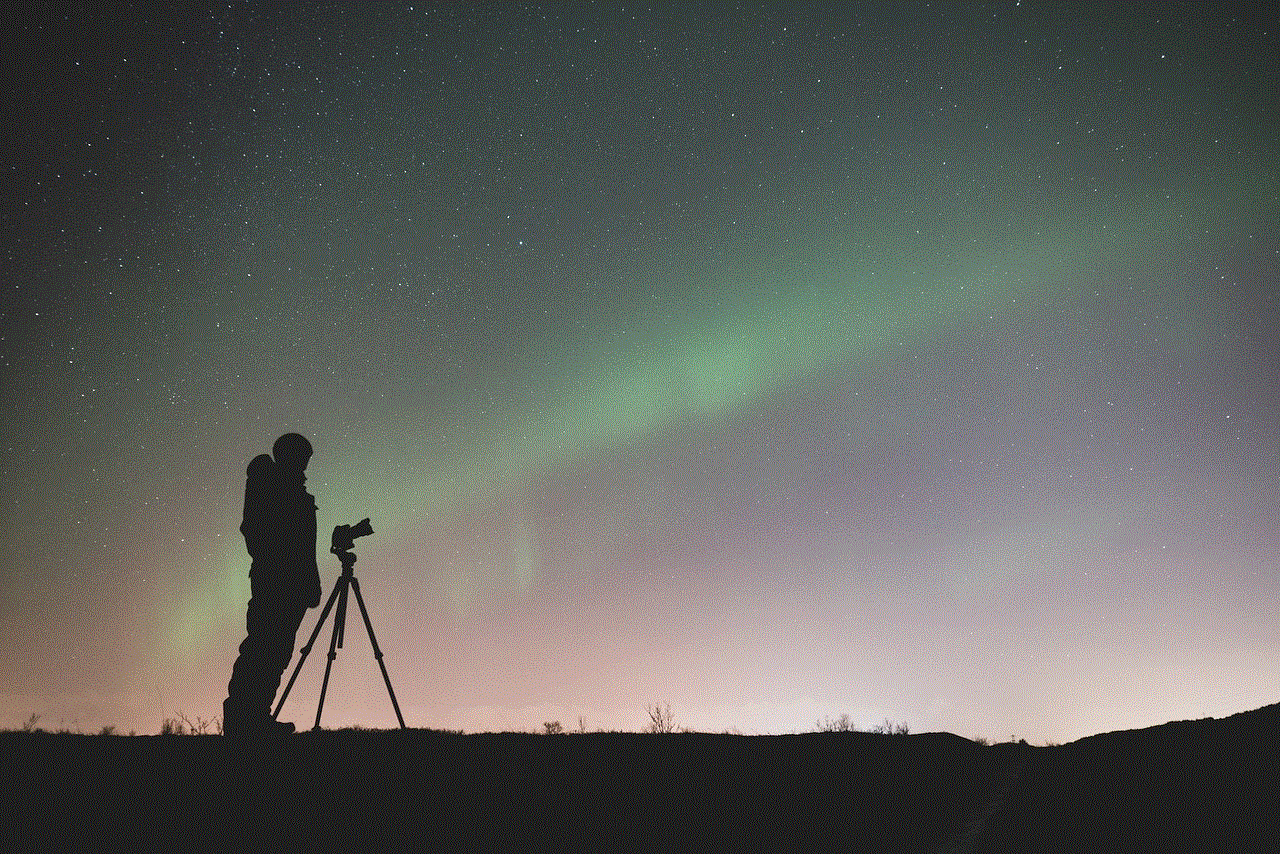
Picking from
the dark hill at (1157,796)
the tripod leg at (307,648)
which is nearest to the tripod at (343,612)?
the tripod leg at (307,648)

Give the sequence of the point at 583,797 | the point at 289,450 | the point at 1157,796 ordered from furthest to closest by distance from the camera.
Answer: the point at 1157,796, the point at 289,450, the point at 583,797

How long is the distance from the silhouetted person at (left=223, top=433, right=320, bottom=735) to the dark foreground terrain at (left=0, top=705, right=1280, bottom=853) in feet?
1.00

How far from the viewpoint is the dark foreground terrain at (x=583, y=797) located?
3893 millimetres

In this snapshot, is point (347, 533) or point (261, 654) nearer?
point (261, 654)

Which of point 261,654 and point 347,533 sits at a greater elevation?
point 347,533

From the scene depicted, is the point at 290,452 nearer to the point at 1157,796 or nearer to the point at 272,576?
the point at 272,576

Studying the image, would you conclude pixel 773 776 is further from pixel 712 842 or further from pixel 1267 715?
pixel 1267 715

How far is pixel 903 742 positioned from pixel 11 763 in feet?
38.8

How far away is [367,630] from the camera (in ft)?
21.9

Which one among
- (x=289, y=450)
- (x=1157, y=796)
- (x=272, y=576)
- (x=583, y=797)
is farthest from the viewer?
(x=1157, y=796)

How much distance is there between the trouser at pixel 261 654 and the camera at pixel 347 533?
0.82 metres

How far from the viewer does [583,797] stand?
5.28 m

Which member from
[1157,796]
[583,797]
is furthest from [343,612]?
[1157,796]

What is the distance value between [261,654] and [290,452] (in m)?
1.61
